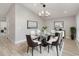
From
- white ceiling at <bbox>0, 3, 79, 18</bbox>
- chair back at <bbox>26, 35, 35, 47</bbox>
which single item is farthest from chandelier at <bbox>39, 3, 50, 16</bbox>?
chair back at <bbox>26, 35, 35, 47</bbox>

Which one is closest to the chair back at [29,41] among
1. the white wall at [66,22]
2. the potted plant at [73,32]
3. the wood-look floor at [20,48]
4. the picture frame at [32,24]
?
the wood-look floor at [20,48]

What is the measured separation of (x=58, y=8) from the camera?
8.21ft

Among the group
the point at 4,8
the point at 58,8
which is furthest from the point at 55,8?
the point at 4,8

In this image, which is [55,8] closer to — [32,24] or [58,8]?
[58,8]

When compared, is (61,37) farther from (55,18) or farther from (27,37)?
(27,37)

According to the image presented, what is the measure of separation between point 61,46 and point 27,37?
862mm

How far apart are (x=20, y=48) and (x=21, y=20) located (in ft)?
2.23

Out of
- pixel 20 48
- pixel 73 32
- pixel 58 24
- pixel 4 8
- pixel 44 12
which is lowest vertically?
pixel 20 48

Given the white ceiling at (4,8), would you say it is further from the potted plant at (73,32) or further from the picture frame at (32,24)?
the potted plant at (73,32)

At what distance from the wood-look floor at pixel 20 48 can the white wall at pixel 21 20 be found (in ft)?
0.55

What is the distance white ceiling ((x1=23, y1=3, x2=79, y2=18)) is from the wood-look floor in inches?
26.0

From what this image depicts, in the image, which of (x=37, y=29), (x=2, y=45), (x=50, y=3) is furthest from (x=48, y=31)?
(x=2, y=45)

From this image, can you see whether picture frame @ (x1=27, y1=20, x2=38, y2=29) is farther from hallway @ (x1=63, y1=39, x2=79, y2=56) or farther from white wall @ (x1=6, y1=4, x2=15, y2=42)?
hallway @ (x1=63, y1=39, x2=79, y2=56)

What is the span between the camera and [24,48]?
8.30 feet
